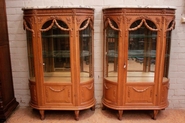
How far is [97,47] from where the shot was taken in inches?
105

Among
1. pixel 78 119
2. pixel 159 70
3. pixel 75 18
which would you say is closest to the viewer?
pixel 75 18

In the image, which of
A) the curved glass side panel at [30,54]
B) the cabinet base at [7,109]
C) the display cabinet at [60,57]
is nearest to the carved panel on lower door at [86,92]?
the display cabinet at [60,57]

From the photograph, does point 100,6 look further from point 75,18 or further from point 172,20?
point 172,20

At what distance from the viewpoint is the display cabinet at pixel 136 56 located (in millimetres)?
2252

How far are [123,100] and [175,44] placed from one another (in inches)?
45.0

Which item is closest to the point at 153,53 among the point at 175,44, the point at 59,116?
the point at 175,44

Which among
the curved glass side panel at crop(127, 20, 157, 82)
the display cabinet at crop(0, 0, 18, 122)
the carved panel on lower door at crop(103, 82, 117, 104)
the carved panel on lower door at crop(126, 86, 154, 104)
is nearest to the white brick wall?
the display cabinet at crop(0, 0, 18, 122)

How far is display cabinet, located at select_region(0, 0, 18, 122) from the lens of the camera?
244 centimetres

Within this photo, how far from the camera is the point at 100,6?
258 cm

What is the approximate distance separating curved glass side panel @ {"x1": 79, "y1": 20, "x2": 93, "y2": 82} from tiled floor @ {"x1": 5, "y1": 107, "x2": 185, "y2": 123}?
1.94ft

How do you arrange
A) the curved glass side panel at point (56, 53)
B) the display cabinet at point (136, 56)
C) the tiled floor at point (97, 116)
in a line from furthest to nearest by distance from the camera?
1. the tiled floor at point (97, 116)
2. the curved glass side panel at point (56, 53)
3. the display cabinet at point (136, 56)

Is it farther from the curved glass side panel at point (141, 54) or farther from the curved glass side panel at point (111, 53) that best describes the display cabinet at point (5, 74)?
the curved glass side panel at point (141, 54)

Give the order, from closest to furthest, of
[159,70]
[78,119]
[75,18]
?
[75,18] < [159,70] < [78,119]

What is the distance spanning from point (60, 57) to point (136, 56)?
42.6 inches
